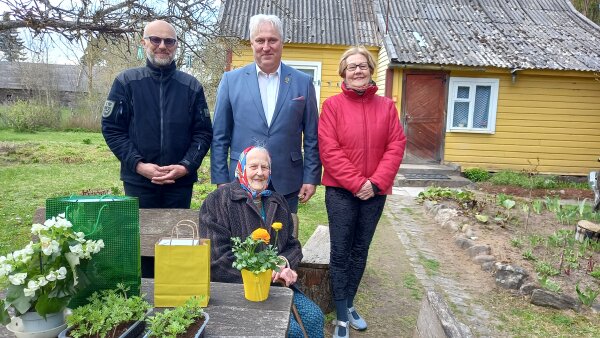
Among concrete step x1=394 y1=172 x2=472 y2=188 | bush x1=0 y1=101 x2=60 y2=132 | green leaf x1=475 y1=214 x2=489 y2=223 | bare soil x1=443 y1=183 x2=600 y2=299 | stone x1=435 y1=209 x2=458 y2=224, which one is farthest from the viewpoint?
bush x1=0 y1=101 x2=60 y2=132

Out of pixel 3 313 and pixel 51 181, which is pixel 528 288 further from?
pixel 51 181

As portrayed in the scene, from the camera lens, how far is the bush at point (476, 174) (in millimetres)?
10219

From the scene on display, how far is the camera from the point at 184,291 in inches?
61.8

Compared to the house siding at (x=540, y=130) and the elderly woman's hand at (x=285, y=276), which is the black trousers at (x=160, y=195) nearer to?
the elderly woman's hand at (x=285, y=276)

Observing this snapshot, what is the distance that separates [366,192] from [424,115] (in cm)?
829

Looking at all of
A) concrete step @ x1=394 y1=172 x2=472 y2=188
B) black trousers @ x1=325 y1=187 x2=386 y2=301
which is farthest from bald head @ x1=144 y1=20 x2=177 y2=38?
concrete step @ x1=394 y1=172 x2=472 y2=188

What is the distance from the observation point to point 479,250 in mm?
5004

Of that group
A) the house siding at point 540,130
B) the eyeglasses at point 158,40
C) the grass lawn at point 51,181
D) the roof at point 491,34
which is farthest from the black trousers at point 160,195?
the house siding at point 540,130

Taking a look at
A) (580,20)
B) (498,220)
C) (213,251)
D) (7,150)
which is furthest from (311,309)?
(7,150)

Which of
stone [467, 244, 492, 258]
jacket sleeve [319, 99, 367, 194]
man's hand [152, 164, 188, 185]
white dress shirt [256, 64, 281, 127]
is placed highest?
white dress shirt [256, 64, 281, 127]

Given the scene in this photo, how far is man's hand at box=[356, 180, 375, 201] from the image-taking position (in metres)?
2.86

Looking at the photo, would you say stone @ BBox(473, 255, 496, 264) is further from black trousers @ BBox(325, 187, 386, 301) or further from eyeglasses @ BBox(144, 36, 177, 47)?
eyeglasses @ BBox(144, 36, 177, 47)

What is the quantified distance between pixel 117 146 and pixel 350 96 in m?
1.56

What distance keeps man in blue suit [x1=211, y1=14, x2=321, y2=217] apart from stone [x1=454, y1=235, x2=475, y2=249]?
2982 mm
